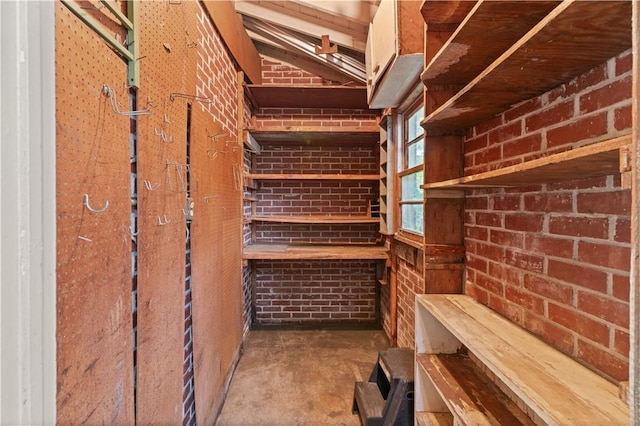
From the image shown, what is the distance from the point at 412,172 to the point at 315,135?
1324 millimetres

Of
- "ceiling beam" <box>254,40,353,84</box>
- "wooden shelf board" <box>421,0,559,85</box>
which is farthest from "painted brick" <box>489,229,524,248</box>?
"ceiling beam" <box>254,40,353,84</box>

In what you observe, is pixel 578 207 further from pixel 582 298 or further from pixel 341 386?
pixel 341 386

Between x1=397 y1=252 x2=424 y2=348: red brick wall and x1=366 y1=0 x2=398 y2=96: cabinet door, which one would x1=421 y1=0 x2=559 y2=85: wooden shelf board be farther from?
x1=397 y1=252 x2=424 y2=348: red brick wall

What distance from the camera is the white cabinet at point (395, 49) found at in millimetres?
1715

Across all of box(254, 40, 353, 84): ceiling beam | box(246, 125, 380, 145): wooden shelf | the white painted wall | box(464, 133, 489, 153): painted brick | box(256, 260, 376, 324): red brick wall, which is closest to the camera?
the white painted wall

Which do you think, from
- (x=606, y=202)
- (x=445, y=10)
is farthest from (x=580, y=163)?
(x=445, y=10)

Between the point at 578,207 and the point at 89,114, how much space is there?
60.5 inches

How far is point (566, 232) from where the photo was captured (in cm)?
96

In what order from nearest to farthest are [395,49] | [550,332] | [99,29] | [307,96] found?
1. [99,29]
2. [550,332]
3. [395,49]
4. [307,96]

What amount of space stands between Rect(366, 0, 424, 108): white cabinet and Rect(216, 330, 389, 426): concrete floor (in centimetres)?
242

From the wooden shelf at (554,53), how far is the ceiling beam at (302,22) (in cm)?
204

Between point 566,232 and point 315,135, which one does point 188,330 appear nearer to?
point 566,232

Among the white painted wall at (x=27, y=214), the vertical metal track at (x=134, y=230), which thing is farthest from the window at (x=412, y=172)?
the white painted wall at (x=27, y=214)

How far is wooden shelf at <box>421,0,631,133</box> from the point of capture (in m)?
0.67
